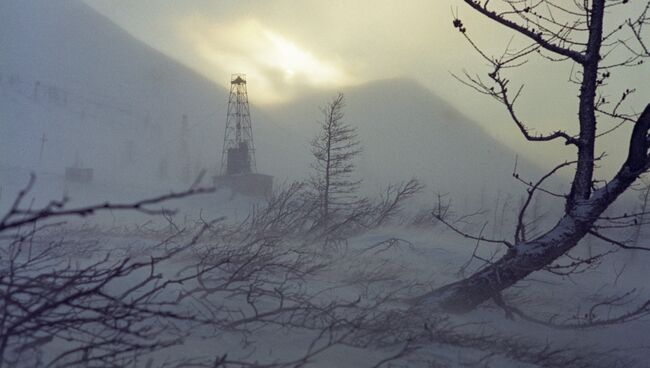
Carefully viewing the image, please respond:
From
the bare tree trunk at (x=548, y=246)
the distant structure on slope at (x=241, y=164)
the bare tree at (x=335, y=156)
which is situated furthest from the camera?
the distant structure on slope at (x=241, y=164)

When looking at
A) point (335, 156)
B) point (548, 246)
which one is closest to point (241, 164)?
point (335, 156)

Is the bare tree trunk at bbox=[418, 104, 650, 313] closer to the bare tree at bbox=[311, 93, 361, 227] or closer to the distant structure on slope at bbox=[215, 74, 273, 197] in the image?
the bare tree at bbox=[311, 93, 361, 227]

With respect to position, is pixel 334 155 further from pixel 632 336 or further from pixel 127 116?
pixel 127 116

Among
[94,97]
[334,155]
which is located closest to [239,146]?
[334,155]

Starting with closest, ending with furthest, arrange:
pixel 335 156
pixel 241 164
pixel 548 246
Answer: pixel 548 246 < pixel 335 156 < pixel 241 164

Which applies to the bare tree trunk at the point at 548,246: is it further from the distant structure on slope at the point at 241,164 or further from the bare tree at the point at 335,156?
the distant structure on slope at the point at 241,164

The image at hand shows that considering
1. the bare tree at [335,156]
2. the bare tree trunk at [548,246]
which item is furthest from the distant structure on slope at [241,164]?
the bare tree trunk at [548,246]

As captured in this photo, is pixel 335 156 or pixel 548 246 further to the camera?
pixel 335 156

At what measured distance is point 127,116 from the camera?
119 m

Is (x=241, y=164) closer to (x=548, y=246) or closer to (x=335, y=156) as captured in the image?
(x=335, y=156)

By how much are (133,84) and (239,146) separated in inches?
4917

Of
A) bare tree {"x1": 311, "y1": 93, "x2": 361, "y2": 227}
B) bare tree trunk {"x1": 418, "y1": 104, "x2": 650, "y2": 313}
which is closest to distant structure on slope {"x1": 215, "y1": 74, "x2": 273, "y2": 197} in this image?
bare tree {"x1": 311, "y1": 93, "x2": 361, "y2": 227}

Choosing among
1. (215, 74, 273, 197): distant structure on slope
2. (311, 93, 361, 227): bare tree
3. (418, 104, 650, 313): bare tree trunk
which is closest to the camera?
(418, 104, 650, 313): bare tree trunk

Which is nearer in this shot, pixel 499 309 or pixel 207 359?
pixel 207 359
